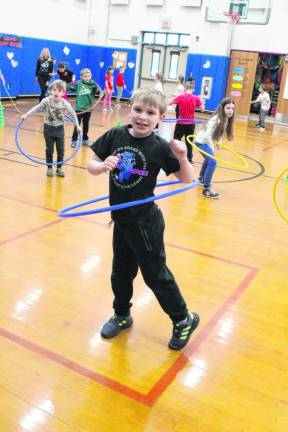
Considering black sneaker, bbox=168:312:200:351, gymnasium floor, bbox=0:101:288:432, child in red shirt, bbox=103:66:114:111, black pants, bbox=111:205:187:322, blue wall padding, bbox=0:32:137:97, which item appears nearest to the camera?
gymnasium floor, bbox=0:101:288:432

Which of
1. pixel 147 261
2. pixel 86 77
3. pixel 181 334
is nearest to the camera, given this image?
pixel 147 261

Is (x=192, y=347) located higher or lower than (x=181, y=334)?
lower

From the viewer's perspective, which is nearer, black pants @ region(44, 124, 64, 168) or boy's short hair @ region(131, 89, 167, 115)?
boy's short hair @ region(131, 89, 167, 115)

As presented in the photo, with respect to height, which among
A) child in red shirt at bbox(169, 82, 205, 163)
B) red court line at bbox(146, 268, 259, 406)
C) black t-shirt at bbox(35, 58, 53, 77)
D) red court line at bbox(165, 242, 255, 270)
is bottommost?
red court line at bbox(146, 268, 259, 406)

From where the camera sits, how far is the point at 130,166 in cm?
239

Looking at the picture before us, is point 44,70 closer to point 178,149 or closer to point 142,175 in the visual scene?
point 142,175

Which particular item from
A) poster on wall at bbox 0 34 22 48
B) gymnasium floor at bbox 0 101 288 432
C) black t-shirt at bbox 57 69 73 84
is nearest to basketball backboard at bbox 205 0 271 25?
black t-shirt at bbox 57 69 73 84

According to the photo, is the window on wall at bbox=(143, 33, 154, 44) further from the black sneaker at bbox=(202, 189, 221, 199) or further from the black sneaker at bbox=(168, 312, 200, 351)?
the black sneaker at bbox=(168, 312, 200, 351)

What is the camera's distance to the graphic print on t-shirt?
2.39m

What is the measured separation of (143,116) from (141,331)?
4.72 feet

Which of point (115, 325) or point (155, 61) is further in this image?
point (155, 61)

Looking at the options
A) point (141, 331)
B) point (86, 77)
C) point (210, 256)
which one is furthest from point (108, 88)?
point (141, 331)

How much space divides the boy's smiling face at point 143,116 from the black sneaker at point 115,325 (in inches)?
49.8

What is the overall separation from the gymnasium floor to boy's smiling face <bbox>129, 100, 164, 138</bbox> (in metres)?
1.36
